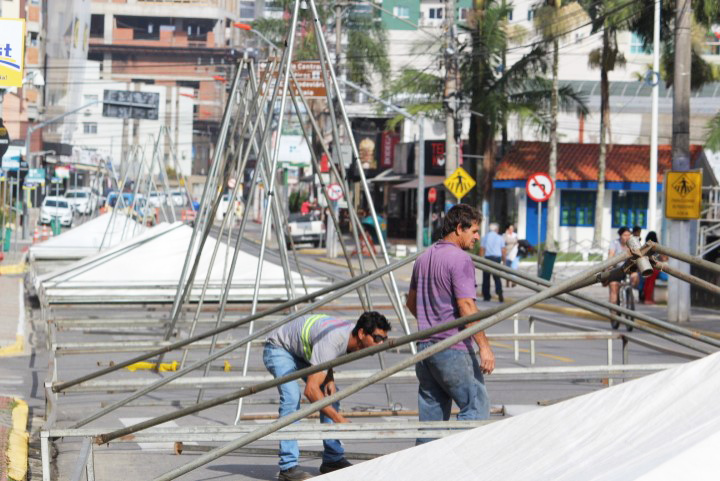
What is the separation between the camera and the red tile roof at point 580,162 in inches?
1924

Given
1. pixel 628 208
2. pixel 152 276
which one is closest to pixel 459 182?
pixel 152 276

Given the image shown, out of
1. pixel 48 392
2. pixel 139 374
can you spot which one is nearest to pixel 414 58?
pixel 139 374

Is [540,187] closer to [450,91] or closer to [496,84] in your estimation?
[450,91]

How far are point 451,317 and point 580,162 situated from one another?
138ft

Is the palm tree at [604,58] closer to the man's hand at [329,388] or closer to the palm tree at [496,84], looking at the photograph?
the palm tree at [496,84]

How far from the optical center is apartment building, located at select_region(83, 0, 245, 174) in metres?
140

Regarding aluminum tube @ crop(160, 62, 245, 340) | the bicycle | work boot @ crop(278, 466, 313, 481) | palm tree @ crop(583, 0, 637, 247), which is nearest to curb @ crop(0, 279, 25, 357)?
aluminum tube @ crop(160, 62, 245, 340)

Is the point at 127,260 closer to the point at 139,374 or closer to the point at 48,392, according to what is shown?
the point at 139,374

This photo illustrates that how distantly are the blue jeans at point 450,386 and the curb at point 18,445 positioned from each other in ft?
10.1

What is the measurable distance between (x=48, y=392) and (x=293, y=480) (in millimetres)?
2304

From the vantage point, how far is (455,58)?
118 ft

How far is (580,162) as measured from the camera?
49.8 metres

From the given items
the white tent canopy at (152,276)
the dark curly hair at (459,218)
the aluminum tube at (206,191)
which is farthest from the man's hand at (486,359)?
the white tent canopy at (152,276)

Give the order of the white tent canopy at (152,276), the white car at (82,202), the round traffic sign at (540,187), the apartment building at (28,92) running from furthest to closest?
the white car at (82,202) → the apartment building at (28,92) → the round traffic sign at (540,187) → the white tent canopy at (152,276)
